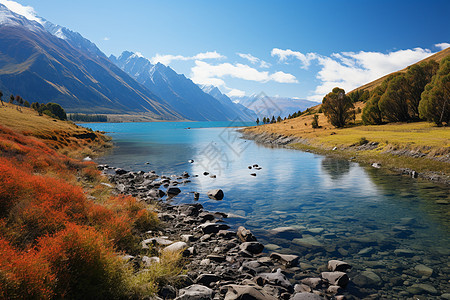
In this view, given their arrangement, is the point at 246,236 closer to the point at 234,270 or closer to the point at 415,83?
the point at 234,270

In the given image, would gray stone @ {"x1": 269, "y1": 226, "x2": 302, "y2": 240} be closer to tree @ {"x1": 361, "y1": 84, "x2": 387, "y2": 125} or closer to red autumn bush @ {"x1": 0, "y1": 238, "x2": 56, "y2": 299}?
red autumn bush @ {"x1": 0, "y1": 238, "x2": 56, "y2": 299}

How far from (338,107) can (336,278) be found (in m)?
86.7

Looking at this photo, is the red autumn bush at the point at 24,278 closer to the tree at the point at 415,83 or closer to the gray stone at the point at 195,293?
the gray stone at the point at 195,293

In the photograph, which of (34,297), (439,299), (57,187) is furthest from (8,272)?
(439,299)

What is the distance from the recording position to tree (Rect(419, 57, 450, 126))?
160ft

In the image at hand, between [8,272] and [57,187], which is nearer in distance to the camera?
[8,272]

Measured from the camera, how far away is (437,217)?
15.0m

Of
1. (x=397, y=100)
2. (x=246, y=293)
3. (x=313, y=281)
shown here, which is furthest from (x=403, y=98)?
(x=246, y=293)

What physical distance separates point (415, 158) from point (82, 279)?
3768 cm

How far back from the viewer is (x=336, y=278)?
8.64 meters

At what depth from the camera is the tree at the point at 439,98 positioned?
48656 mm

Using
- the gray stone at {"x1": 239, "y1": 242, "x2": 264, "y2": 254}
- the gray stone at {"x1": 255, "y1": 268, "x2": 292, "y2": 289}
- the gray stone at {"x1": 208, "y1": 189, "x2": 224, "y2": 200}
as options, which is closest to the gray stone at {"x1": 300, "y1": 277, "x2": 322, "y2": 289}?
the gray stone at {"x1": 255, "y1": 268, "x2": 292, "y2": 289}

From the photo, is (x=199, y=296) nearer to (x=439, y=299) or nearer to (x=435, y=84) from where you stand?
(x=439, y=299)

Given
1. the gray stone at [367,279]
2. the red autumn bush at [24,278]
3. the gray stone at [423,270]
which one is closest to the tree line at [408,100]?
the gray stone at [423,270]
